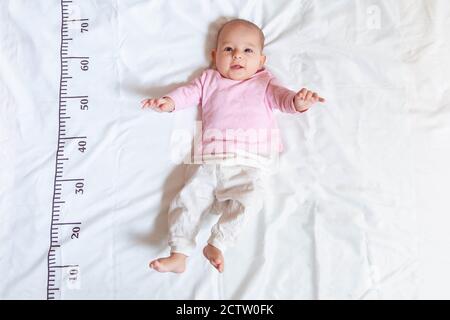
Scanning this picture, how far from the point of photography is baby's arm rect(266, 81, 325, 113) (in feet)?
3.73

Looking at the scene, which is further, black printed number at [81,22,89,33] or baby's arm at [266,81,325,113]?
black printed number at [81,22,89,33]

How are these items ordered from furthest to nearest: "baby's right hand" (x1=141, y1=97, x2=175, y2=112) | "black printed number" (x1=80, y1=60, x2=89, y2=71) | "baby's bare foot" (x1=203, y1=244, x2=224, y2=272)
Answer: "black printed number" (x1=80, y1=60, x2=89, y2=71) < "baby's right hand" (x1=141, y1=97, x2=175, y2=112) < "baby's bare foot" (x1=203, y1=244, x2=224, y2=272)

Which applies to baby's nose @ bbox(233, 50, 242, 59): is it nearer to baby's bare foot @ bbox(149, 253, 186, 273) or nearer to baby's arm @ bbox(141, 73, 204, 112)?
baby's arm @ bbox(141, 73, 204, 112)

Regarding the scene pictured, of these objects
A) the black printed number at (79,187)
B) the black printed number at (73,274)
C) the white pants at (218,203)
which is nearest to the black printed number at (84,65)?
the black printed number at (79,187)

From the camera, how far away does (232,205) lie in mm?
1165

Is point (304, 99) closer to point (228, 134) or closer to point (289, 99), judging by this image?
point (289, 99)

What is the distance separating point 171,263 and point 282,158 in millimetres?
382

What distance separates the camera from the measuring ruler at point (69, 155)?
1.17 meters

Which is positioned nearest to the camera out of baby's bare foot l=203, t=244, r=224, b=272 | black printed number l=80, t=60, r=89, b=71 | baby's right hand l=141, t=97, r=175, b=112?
baby's bare foot l=203, t=244, r=224, b=272

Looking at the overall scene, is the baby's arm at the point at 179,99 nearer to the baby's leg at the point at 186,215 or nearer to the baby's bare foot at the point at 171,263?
the baby's leg at the point at 186,215

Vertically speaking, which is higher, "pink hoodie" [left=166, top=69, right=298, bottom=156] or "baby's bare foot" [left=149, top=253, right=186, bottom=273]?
"pink hoodie" [left=166, top=69, right=298, bottom=156]

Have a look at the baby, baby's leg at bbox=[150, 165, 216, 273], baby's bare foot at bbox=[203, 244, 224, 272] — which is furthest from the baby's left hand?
baby's bare foot at bbox=[203, 244, 224, 272]
